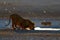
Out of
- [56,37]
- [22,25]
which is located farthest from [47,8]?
[56,37]

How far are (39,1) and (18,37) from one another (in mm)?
590

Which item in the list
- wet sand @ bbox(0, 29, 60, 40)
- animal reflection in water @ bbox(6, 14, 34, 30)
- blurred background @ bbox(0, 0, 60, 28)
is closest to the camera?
wet sand @ bbox(0, 29, 60, 40)

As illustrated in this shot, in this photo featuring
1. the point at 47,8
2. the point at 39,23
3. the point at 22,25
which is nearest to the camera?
the point at 22,25

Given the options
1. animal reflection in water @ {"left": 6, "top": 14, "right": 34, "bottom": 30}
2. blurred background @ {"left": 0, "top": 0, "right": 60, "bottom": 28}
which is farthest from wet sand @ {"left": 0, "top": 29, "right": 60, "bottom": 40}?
blurred background @ {"left": 0, "top": 0, "right": 60, "bottom": 28}

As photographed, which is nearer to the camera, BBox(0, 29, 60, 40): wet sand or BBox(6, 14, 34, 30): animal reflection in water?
BBox(0, 29, 60, 40): wet sand

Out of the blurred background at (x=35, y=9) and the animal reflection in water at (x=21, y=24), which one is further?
the blurred background at (x=35, y=9)

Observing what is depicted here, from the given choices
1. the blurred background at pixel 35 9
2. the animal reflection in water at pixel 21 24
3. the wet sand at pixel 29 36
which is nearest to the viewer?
the wet sand at pixel 29 36

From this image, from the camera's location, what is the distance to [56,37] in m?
1.21

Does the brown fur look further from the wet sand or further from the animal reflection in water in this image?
the wet sand

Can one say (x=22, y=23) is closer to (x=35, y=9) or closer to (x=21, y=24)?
(x=21, y=24)

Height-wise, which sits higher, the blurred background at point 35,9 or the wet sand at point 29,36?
the blurred background at point 35,9

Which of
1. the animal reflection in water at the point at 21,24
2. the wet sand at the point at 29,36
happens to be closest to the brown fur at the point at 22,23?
the animal reflection in water at the point at 21,24

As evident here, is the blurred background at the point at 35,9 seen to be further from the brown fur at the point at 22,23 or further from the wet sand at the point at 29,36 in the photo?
the wet sand at the point at 29,36

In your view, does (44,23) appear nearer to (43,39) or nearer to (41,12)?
(41,12)
